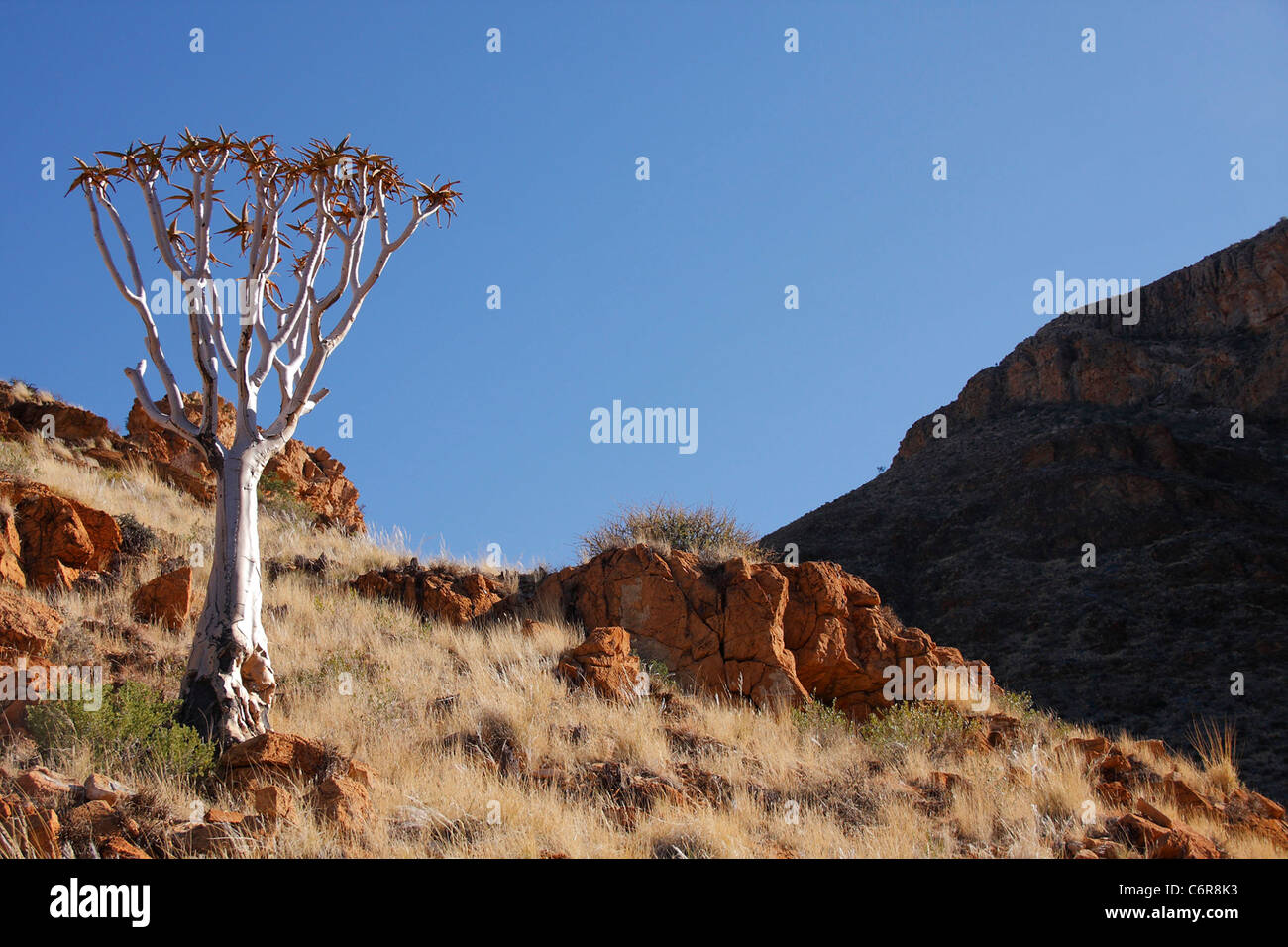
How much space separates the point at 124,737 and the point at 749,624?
660 centimetres

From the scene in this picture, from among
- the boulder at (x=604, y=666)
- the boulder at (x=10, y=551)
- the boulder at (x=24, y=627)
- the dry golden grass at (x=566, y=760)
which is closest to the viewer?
the dry golden grass at (x=566, y=760)

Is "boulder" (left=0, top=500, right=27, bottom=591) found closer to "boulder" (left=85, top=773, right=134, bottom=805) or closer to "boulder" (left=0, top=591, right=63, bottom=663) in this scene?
"boulder" (left=0, top=591, right=63, bottom=663)

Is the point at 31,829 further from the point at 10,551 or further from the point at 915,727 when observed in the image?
the point at 915,727

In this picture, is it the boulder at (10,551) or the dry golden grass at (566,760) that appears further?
the boulder at (10,551)

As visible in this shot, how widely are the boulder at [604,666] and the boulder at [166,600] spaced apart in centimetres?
407

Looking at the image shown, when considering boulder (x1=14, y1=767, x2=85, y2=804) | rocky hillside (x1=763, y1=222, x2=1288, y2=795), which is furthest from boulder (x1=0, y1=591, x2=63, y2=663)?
rocky hillside (x1=763, y1=222, x2=1288, y2=795)

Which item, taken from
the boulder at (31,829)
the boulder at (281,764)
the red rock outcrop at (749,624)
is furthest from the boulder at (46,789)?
the red rock outcrop at (749,624)

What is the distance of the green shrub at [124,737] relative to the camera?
7.26 m

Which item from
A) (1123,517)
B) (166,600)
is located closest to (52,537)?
(166,600)

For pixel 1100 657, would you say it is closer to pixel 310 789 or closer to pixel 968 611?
pixel 968 611

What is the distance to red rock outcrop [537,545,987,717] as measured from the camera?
11.8 meters

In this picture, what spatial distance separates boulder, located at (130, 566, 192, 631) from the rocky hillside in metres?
19.1

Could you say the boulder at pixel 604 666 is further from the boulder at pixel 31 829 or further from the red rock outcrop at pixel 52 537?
the red rock outcrop at pixel 52 537
